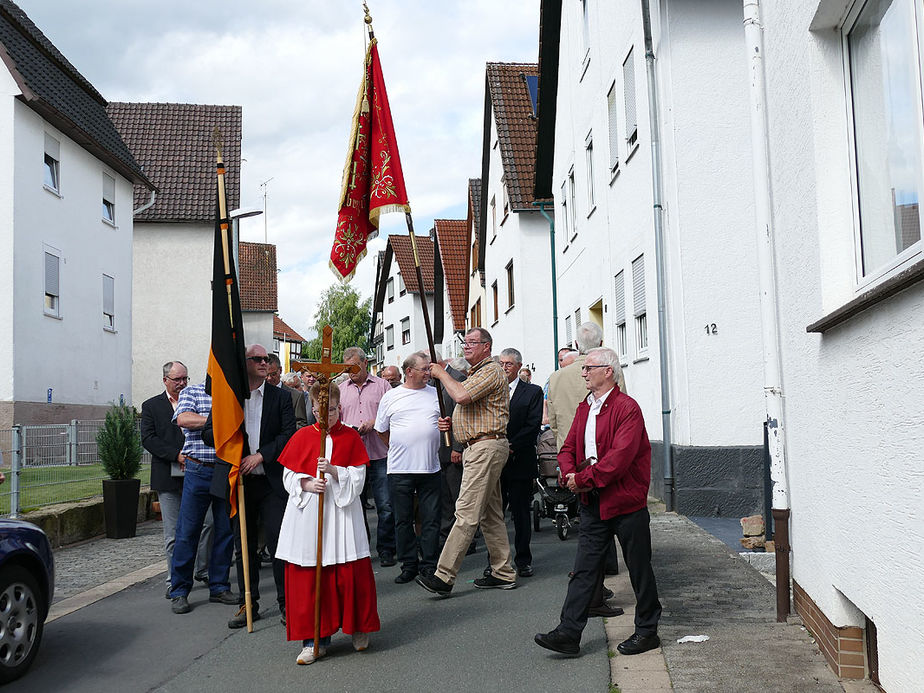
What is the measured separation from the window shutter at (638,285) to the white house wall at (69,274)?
13545 mm

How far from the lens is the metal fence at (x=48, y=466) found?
11069 mm

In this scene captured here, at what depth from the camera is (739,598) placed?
695 cm

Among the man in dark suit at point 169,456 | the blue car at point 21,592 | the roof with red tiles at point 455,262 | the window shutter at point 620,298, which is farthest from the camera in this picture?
the roof with red tiles at point 455,262

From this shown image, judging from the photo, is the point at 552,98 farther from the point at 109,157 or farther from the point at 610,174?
the point at 109,157

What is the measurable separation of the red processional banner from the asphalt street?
2.83 m

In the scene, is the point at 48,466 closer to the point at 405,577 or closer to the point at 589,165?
the point at 405,577

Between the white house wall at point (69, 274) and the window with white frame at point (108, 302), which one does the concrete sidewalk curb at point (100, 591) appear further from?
the window with white frame at point (108, 302)

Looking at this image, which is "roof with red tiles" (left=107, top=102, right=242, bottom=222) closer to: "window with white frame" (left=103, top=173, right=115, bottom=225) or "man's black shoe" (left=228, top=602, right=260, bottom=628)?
"window with white frame" (left=103, top=173, right=115, bottom=225)

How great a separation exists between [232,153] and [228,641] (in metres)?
32.6

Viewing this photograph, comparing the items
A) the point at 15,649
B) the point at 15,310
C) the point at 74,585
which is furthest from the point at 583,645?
the point at 15,310

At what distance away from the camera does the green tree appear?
79.1m

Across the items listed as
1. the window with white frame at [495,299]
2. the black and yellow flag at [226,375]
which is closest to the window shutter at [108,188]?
the window with white frame at [495,299]

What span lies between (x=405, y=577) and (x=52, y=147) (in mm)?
18661

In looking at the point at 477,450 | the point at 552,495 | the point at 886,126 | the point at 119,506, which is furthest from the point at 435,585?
the point at 119,506
